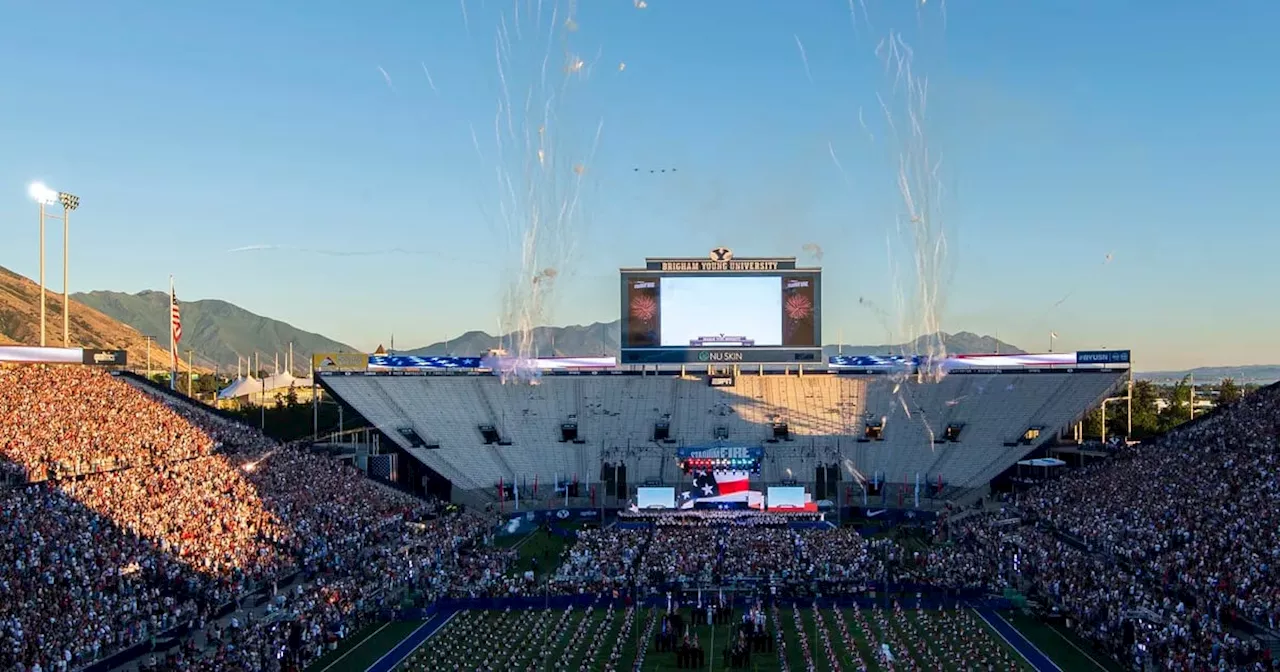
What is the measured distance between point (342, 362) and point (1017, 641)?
42150 millimetres

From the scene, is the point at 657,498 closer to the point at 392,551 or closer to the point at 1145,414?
the point at 392,551


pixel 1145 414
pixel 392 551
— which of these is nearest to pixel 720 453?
pixel 392 551

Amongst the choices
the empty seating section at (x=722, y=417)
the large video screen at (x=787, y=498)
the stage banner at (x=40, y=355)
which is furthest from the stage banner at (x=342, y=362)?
the large video screen at (x=787, y=498)

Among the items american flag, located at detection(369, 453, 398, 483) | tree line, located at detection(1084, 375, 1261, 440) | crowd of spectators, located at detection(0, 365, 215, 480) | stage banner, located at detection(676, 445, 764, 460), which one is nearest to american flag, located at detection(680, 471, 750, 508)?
stage banner, located at detection(676, 445, 764, 460)

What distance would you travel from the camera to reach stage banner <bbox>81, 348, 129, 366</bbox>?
158 ft

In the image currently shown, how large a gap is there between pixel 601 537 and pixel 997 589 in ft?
46.5

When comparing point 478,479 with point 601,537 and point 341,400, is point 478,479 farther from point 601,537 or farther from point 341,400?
point 601,537

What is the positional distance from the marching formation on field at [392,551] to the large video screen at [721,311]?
14.8 m

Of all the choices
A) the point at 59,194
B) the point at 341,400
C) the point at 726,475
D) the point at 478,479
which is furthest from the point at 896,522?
the point at 59,194

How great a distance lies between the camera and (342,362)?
60.5m

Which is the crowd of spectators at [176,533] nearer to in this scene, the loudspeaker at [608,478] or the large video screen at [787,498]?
the loudspeaker at [608,478]

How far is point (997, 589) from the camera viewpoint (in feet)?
107

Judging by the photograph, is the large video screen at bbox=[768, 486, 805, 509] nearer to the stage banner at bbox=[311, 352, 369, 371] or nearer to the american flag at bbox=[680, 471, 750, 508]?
the american flag at bbox=[680, 471, 750, 508]

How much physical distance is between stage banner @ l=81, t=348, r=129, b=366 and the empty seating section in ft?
35.2
